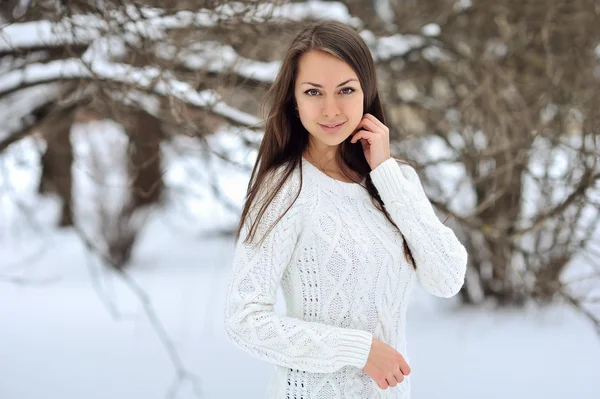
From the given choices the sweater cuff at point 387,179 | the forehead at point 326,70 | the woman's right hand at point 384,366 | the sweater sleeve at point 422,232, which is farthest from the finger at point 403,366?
the forehead at point 326,70

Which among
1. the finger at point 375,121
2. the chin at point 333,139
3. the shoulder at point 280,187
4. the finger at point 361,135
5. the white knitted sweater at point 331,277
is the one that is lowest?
the white knitted sweater at point 331,277

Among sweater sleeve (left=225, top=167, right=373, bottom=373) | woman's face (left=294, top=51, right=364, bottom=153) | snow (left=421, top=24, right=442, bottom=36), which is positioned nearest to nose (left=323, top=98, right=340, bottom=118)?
woman's face (left=294, top=51, right=364, bottom=153)

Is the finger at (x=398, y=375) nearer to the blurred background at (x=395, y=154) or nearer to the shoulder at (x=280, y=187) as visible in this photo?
the shoulder at (x=280, y=187)

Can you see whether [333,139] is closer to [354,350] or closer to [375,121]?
[375,121]

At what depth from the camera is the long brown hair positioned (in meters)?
1.65

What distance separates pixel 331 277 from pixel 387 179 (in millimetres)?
270

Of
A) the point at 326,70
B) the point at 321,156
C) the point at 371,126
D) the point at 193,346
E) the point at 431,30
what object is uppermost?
the point at 431,30

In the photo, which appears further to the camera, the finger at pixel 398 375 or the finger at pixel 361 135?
the finger at pixel 361 135

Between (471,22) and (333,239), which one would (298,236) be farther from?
(471,22)

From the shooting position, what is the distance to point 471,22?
4691 millimetres

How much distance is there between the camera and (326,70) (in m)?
1.64

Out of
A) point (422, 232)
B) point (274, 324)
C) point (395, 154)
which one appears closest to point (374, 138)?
point (422, 232)

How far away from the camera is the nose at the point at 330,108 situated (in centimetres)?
165

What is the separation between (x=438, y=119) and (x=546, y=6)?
3.04 ft
